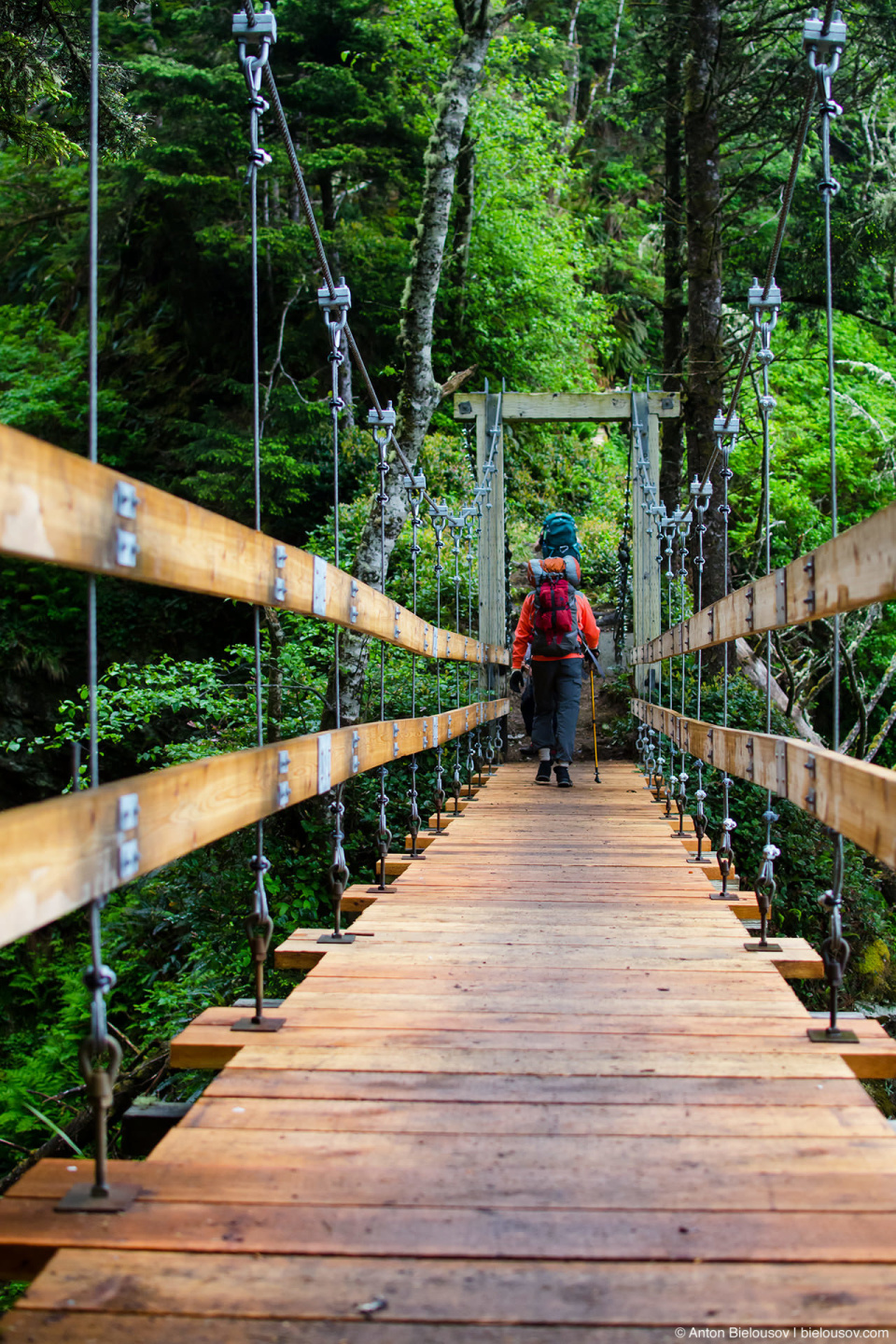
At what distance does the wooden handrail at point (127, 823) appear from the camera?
44.8 inches

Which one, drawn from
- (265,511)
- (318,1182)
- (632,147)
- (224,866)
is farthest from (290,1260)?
(632,147)

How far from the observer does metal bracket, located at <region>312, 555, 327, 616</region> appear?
2369mm

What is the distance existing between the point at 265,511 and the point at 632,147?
37.8 ft

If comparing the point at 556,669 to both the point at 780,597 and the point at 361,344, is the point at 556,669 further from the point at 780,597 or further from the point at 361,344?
the point at 361,344

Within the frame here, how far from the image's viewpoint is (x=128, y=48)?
11289 millimetres

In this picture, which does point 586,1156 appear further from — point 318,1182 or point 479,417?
point 479,417

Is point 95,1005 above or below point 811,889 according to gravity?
above

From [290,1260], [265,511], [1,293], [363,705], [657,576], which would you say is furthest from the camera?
[1,293]

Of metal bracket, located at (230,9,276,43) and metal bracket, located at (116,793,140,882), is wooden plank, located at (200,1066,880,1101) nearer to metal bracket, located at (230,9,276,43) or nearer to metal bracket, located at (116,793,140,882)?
metal bracket, located at (116,793,140,882)

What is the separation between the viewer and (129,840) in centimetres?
141

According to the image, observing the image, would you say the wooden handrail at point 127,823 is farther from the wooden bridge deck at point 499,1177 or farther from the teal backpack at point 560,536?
the teal backpack at point 560,536

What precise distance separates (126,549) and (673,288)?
32.1 ft

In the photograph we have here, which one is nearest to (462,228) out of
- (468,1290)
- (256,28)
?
(256,28)

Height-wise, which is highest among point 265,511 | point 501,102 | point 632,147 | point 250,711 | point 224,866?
point 632,147
